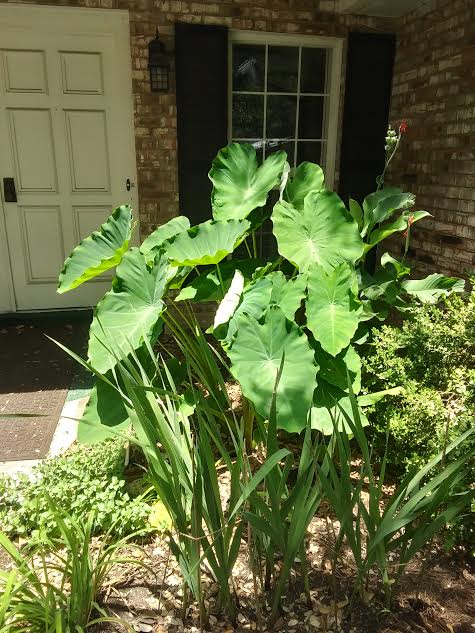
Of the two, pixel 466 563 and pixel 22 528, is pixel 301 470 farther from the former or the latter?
pixel 22 528

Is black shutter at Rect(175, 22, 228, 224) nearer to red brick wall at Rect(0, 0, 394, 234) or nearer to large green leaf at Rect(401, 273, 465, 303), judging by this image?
red brick wall at Rect(0, 0, 394, 234)

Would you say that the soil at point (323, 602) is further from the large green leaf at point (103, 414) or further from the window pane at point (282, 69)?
the window pane at point (282, 69)

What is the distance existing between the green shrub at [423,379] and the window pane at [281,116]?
7.33 feet

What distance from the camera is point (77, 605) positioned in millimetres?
1281

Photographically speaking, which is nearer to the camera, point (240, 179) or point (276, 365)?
point (276, 365)

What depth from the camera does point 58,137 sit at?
3.70m

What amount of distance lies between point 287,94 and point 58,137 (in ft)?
5.89

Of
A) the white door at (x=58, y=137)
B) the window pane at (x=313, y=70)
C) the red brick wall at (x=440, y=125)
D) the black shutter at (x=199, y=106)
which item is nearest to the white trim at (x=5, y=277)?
Result: the white door at (x=58, y=137)

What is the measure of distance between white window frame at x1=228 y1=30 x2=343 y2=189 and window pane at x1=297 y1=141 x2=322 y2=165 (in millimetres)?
47

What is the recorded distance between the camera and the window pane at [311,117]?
3.92 m

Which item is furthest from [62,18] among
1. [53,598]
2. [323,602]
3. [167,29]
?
[323,602]

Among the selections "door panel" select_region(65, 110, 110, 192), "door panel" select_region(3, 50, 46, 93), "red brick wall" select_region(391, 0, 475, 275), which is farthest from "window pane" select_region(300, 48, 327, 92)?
"door panel" select_region(3, 50, 46, 93)

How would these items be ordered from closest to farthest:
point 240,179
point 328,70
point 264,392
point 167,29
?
point 264,392 < point 240,179 < point 167,29 < point 328,70

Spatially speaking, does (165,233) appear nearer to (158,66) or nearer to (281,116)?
(158,66)
